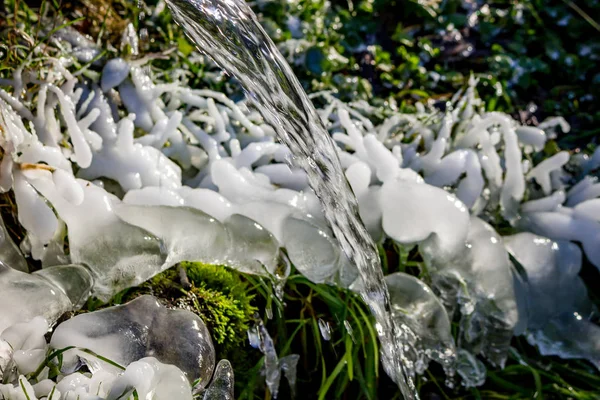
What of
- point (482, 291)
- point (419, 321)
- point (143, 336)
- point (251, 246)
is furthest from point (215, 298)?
point (482, 291)

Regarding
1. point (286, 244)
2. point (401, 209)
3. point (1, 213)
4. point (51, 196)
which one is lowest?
point (1, 213)

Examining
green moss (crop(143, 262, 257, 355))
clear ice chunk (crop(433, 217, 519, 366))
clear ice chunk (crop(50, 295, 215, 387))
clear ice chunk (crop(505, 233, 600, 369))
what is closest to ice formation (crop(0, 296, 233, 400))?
clear ice chunk (crop(50, 295, 215, 387))

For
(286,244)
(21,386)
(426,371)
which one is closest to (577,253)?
(426,371)

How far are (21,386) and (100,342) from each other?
171 mm

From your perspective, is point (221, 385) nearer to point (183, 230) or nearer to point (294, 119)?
point (183, 230)

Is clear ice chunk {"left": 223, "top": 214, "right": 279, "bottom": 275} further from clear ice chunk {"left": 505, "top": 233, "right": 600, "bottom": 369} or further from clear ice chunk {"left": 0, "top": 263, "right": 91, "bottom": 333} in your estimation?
clear ice chunk {"left": 505, "top": 233, "right": 600, "bottom": 369}

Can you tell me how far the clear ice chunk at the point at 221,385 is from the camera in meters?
1.09

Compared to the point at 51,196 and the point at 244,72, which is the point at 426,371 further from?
the point at 51,196

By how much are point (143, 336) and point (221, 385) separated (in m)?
0.15

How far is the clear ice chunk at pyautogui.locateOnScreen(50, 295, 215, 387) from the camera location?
1.08 m

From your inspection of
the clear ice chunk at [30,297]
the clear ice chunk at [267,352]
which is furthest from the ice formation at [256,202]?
the clear ice chunk at [267,352]

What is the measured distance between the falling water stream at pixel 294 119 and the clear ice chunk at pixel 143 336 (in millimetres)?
380

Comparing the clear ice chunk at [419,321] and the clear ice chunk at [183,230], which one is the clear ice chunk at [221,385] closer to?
the clear ice chunk at [183,230]

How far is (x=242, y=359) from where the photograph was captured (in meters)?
1.39
